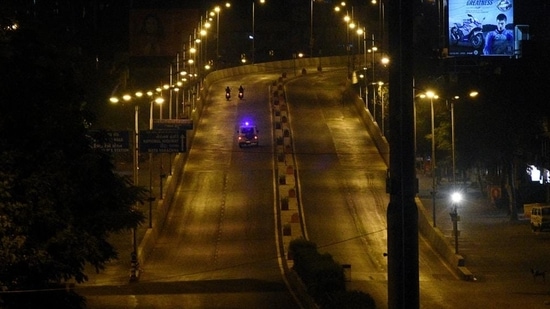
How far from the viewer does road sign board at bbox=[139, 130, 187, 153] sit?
5622 centimetres

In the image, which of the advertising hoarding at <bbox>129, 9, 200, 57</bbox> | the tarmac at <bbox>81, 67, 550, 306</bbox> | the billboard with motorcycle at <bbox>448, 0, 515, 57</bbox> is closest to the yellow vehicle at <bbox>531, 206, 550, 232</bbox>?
the tarmac at <bbox>81, 67, 550, 306</bbox>

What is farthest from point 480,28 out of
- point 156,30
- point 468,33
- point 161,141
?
point 161,141

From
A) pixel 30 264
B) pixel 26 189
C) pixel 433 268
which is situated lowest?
pixel 433 268

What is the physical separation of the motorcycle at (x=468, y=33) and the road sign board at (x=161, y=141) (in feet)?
131

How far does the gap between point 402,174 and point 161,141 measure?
42.5 m

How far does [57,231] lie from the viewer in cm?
2114

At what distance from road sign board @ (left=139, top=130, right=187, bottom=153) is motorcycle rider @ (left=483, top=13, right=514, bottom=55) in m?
41.6

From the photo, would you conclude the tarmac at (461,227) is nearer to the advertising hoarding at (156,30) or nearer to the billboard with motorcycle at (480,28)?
the advertising hoarding at (156,30)

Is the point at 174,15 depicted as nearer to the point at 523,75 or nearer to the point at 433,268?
the point at 523,75

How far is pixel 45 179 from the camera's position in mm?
20797

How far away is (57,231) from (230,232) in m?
36.2

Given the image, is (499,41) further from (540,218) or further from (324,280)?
(324,280)

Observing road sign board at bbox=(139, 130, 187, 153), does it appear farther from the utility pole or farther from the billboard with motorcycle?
the utility pole

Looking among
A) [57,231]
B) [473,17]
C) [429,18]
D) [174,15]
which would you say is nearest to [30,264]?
[57,231]
